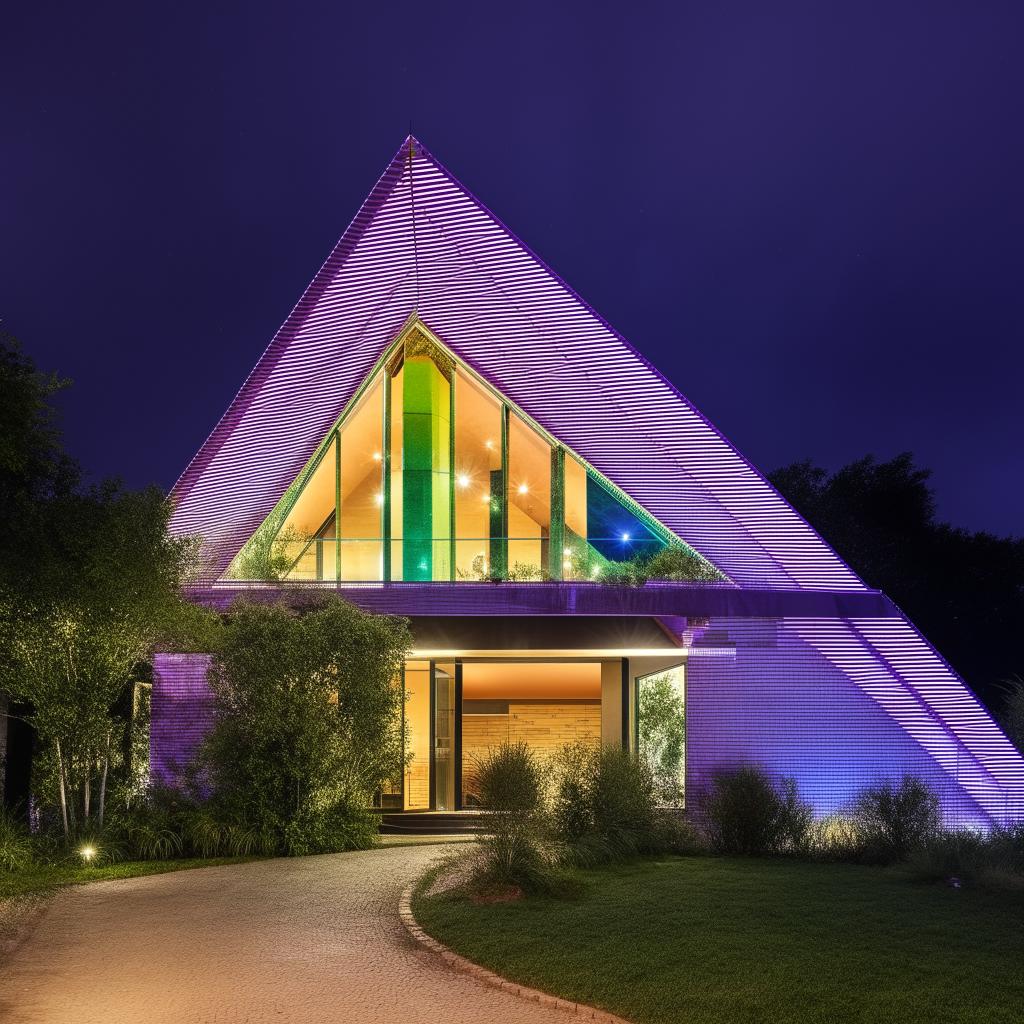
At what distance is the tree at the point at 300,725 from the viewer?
544 inches

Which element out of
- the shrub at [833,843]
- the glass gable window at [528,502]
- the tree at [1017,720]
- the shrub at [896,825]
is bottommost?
the shrub at [833,843]

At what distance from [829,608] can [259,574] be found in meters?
8.42

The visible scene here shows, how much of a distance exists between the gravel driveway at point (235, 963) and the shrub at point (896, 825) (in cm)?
526

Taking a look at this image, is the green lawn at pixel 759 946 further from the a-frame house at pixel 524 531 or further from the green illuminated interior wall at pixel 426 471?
the green illuminated interior wall at pixel 426 471

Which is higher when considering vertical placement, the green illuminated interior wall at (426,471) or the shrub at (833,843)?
the green illuminated interior wall at (426,471)

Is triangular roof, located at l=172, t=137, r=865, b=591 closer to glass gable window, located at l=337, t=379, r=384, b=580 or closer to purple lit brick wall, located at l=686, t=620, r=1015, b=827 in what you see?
glass gable window, located at l=337, t=379, r=384, b=580

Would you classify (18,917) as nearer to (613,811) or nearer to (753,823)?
(613,811)

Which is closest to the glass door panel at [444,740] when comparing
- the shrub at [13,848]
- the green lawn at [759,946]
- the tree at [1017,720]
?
the shrub at [13,848]

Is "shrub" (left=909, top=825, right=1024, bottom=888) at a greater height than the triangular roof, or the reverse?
the triangular roof

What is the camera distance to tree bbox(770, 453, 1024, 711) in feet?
118

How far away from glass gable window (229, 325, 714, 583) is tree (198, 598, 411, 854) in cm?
343

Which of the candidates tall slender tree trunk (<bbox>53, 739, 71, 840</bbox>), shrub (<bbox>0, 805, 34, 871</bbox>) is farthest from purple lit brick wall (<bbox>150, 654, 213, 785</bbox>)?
shrub (<bbox>0, 805, 34, 871</bbox>)

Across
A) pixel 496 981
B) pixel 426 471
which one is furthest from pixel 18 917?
pixel 426 471

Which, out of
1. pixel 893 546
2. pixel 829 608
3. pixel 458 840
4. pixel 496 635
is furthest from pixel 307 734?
pixel 893 546
